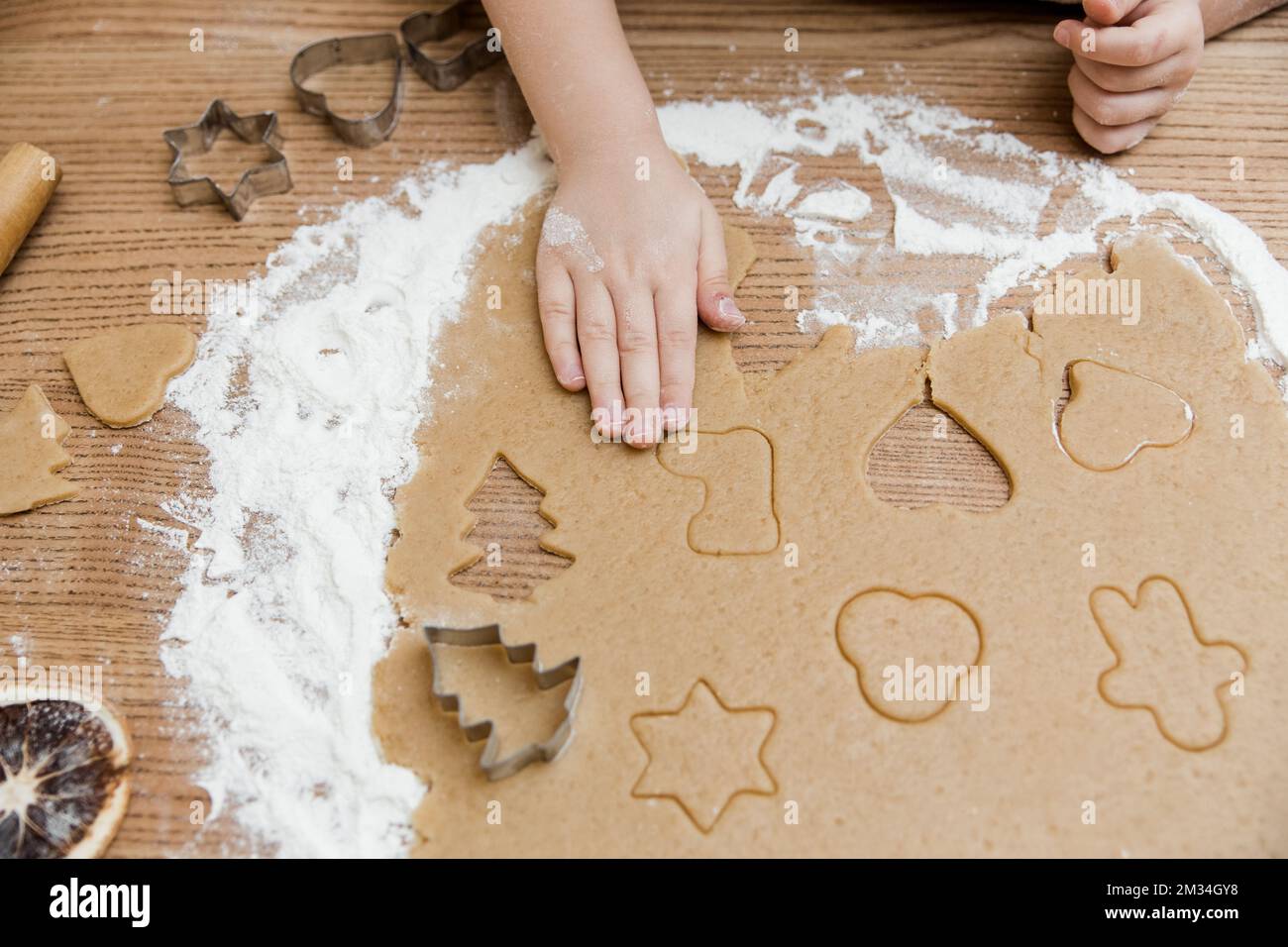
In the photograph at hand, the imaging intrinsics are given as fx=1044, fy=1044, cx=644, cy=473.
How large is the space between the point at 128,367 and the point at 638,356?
2.50 ft

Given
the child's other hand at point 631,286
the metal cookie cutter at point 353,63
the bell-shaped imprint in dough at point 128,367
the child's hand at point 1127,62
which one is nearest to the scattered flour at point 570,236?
the child's other hand at point 631,286

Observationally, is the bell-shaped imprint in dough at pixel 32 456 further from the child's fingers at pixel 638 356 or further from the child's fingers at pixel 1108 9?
the child's fingers at pixel 1108 9

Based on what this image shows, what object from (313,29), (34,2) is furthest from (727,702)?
(34,2)

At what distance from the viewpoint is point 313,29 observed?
192 centimetres

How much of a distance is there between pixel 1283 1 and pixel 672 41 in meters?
1.06

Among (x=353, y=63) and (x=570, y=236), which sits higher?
(x=353, y=63)

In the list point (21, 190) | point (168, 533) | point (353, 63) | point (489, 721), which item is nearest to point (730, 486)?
point (489, 721)

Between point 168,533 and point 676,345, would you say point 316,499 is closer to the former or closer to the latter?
point 168,533

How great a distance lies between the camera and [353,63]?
1.89 meters

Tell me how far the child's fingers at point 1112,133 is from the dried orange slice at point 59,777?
5.40 ft

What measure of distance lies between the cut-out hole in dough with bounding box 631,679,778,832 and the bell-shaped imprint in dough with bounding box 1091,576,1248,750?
0.41 metres

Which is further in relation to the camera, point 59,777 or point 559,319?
point 559,319

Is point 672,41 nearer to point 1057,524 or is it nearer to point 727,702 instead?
point 1057,524

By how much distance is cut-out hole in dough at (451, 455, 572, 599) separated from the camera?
4.49 ft
